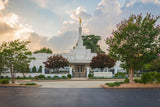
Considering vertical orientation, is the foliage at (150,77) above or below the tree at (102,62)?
below

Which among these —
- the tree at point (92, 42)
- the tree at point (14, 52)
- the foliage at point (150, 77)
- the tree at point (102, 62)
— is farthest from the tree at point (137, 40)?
the tree at point (92, 42)

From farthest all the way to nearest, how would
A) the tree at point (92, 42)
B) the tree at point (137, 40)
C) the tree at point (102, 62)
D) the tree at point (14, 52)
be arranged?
the tree at point (92, 42) < the tree at point (102, 62) < the tree at point (14, 52) < the tree at point (137, 40)

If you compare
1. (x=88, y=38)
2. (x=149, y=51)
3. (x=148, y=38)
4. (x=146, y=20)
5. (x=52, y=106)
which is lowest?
(x=52, y=106)

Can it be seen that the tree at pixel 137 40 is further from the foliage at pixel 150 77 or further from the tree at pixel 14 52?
the tree at pixel 14 52

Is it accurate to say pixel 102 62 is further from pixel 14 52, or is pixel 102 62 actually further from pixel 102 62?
pixel 14 52

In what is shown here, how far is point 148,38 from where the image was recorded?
51.4 feet

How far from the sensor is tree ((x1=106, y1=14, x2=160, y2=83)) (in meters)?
15.7

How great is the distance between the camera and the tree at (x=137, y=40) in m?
15.7

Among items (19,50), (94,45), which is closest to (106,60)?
(19,50)

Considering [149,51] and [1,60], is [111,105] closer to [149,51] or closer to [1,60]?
[149,51]

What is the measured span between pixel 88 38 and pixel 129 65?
5305 centimetres

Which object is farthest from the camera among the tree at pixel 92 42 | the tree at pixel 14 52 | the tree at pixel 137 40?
the tree at pixel 92 42

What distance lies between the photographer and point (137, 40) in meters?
15.7

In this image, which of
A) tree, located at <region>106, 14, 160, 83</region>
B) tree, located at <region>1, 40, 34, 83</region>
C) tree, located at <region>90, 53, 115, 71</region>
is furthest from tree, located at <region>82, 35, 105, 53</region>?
tree, located at <region>106, 14, 160, 83</region>
